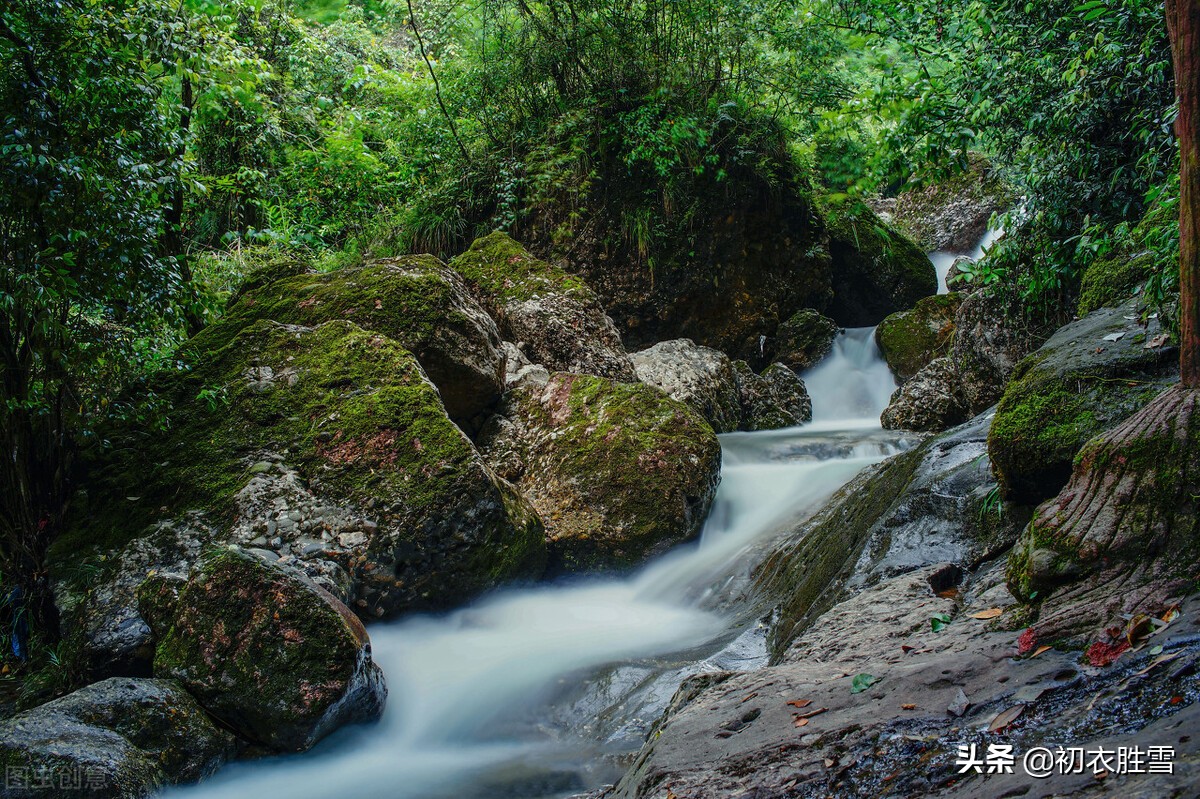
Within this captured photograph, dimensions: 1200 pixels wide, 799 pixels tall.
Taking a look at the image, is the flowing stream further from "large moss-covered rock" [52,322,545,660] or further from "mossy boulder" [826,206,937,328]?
"mossy boulder" [826,206,937,328]

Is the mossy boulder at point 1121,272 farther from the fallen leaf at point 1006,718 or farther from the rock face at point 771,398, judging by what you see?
the rock face at point 771,398

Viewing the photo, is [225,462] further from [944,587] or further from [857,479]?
[857,479]

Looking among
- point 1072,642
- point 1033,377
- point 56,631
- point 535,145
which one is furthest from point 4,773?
point 535,145

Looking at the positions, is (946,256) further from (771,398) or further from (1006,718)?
(1006,718)

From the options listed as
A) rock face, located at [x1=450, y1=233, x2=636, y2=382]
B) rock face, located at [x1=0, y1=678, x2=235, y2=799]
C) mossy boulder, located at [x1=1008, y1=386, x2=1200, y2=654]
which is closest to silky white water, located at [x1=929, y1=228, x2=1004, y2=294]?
rock face, located at [x1=450, y1=233, x2=636, y2=382]

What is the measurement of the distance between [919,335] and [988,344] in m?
2.89

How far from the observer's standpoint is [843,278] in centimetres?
1266

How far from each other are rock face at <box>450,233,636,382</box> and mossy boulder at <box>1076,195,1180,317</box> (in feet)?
15.1

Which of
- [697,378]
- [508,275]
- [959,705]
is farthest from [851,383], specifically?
[959,705]

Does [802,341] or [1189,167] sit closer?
[1189,167]

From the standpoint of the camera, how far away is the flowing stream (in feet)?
12.4

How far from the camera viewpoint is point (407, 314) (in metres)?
6.42

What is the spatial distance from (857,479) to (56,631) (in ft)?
19.4

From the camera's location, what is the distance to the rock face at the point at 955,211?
1546 cm
